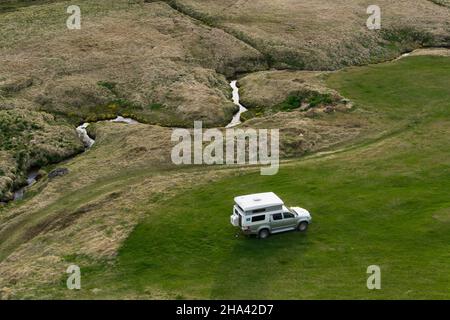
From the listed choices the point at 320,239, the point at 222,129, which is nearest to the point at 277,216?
the point at 320,239

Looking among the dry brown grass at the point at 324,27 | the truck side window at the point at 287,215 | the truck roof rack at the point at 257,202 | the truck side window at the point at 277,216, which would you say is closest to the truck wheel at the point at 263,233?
the truck side window at the point at 277,216

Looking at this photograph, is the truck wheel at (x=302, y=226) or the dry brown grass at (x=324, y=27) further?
the dry brown grass at (x=324, y=27)

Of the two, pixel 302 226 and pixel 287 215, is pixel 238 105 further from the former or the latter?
pixel 287 215

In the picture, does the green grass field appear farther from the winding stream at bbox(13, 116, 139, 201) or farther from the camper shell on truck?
the winding stream at bbox(13, 116, 139, 201)

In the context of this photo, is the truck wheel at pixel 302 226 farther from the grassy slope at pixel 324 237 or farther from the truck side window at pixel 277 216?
the truck side window at pixel 277 216

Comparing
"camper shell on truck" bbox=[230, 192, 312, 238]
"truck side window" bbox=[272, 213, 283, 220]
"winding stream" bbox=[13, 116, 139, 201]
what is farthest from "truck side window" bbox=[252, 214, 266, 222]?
"winding stream" bbox=[13, 116, 139, 201]

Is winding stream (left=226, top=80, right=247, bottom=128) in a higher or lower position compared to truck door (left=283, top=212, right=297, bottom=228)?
lower

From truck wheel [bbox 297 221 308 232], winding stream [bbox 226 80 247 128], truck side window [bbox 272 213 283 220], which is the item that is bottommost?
winding stream [bbox 226 80 247 128]
